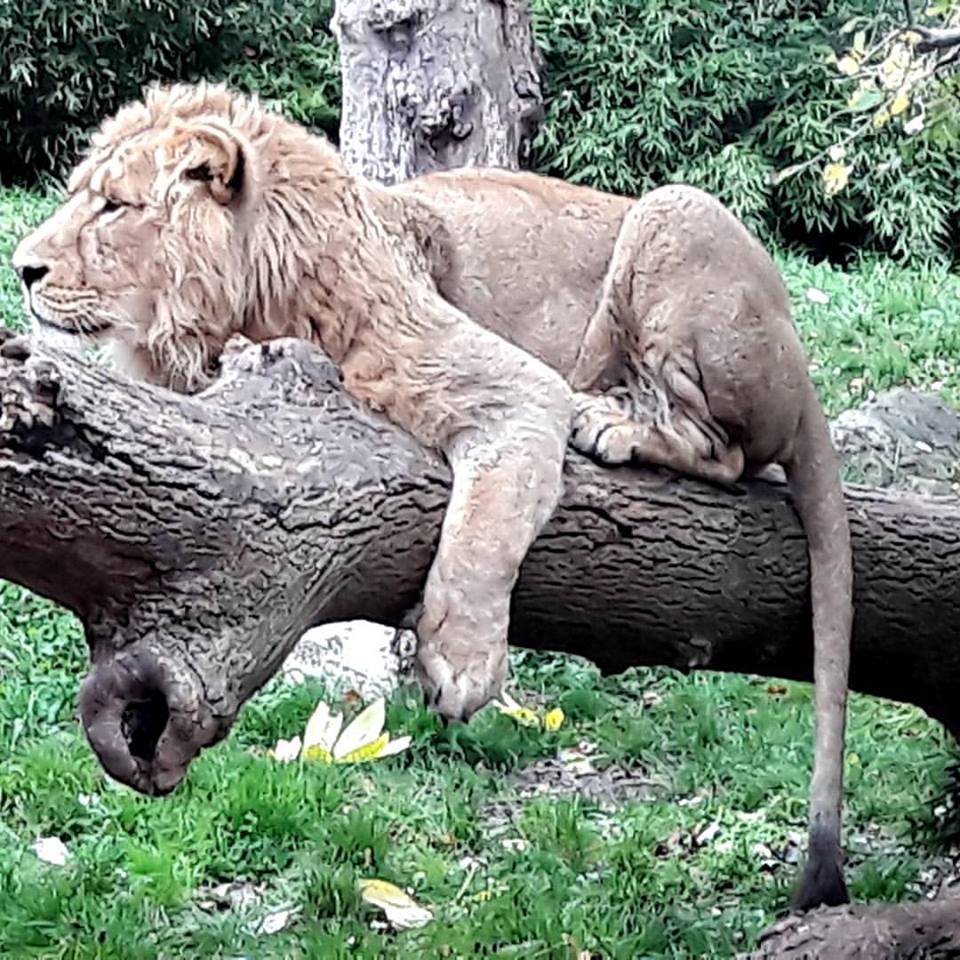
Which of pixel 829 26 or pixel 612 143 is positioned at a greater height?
pixel 829 26

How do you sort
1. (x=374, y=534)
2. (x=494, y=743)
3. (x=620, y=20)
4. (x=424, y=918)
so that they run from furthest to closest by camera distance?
(x=620, y=20) < (x=494, y=743) < (x=424, y=918) < (x=374, y=534)

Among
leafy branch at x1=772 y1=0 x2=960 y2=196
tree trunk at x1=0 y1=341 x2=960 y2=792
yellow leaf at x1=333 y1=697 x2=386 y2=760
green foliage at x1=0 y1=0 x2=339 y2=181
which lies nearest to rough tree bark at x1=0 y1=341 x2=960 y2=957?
tree trunk at x1=0 y1=341 x2=960 y2=792

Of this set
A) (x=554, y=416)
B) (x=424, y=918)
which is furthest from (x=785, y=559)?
(x=424, y=918)

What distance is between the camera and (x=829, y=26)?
1477 cm

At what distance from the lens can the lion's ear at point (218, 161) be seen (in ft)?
11.4

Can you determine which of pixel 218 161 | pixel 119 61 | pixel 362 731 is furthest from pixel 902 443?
pixel 119 61

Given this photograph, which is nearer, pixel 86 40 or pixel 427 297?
pixel 427 297

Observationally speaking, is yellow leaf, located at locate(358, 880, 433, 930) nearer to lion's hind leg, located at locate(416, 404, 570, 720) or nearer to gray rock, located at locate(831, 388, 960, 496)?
lion's hind leg, located at locate(416, 404, 570, 720)

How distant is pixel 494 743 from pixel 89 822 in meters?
1.31

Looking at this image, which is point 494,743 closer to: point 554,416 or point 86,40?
point 554,416

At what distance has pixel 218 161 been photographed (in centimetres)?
348

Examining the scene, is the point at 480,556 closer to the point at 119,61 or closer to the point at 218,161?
the point at 218,161

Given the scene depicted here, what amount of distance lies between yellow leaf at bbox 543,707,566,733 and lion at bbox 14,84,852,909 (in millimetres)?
2167

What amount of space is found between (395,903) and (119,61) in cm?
1014
